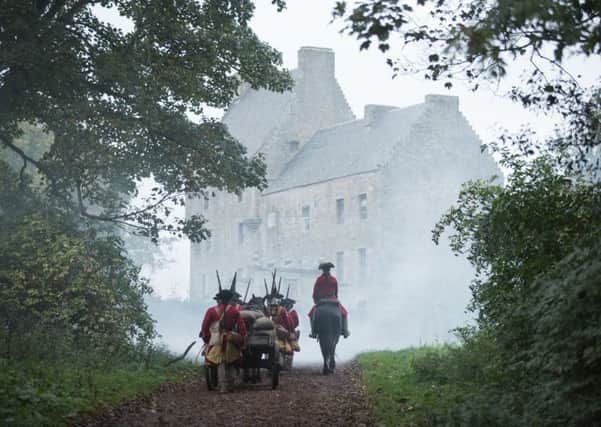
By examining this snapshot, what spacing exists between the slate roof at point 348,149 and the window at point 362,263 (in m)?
4.34

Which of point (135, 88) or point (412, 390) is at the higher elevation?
point (135, 88)

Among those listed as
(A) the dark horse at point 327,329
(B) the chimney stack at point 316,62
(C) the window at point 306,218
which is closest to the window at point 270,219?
(C) the window at point 306,218

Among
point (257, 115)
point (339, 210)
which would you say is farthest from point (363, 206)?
point (257, 115)

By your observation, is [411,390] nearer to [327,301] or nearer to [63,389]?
[63,389]

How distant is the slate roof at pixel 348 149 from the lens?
184 feet

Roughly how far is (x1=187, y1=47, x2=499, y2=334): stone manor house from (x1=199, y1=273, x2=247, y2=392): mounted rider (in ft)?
110

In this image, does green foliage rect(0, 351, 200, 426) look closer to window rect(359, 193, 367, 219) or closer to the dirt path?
the dirt path

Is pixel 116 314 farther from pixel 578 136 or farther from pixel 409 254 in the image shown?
pixel 409 254

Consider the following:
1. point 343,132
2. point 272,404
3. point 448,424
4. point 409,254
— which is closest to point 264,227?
point 343,132

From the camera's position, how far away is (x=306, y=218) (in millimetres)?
60375

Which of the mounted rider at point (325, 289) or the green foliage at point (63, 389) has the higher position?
the mounted rider at point (325, 289)

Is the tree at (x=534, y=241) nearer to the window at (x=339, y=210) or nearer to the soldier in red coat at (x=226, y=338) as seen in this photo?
the soldier in red coat at (x=226, y=338)

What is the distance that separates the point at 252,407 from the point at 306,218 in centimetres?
4590

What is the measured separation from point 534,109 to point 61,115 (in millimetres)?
13510
